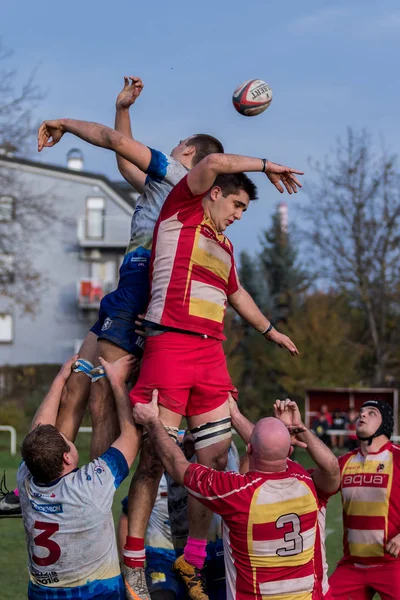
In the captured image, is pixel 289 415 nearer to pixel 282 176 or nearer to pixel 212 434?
pixel 212 434

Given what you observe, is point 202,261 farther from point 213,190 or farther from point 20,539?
point 20,539

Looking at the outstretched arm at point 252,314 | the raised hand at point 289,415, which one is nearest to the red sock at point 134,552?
the raised hand at point 289,415

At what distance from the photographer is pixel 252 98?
20.5 ft

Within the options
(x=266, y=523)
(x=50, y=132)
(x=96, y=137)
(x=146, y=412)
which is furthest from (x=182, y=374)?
(x=50, y=132)

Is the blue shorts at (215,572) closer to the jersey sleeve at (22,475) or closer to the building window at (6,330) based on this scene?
the jersey sleeve at (22,475)

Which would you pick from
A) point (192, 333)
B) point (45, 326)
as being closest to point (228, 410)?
point (192, 333)

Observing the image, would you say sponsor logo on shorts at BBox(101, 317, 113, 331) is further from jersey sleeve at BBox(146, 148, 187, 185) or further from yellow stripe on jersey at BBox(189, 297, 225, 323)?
jersey sleeve at BBox(146, 148, 187, 185)

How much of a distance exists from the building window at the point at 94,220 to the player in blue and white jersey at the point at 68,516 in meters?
42.7

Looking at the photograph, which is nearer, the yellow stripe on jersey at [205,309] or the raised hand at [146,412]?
the raised hand at [146,412]

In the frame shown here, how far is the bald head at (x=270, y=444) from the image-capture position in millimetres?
5359

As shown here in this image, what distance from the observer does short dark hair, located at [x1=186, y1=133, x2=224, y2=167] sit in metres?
6.36

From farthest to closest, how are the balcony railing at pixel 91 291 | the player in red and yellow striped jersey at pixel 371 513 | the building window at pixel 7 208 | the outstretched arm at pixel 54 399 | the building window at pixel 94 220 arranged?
the building window at pixel 94 220
the balcony railing at pixel 91 291
the building window at pixel 7 208
the player in red and yellow striped jersey at pixel 371 513
the outstretched arm at pixel 54 399

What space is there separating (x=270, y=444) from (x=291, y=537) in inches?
24.9

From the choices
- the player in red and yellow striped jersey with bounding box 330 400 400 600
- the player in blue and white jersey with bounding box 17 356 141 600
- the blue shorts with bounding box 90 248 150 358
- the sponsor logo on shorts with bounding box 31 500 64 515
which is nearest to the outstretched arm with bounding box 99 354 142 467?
the player in blue and white jersey with bounding box 17 356 141 600
